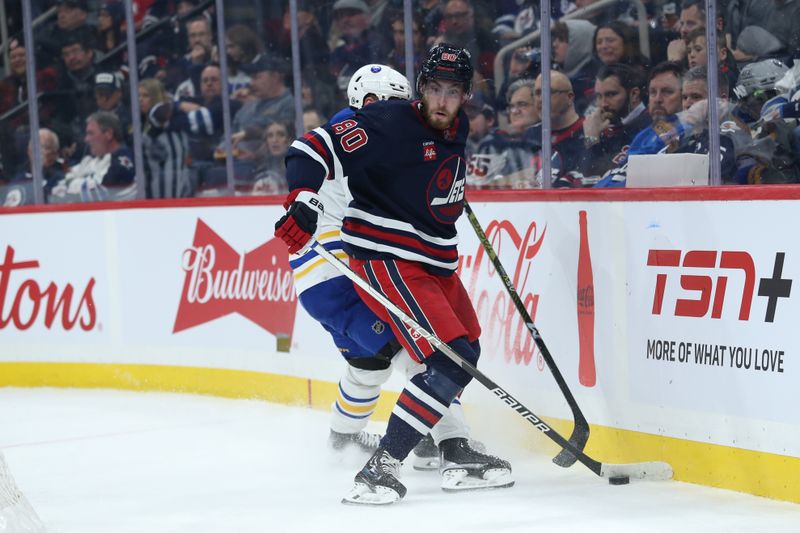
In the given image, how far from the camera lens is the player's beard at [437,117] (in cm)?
365

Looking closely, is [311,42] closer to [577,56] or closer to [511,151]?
[511,151]

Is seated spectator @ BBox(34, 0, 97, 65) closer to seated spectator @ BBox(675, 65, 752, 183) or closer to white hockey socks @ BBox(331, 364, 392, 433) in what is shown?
white hockey socks @ BBox(331, 364, 392, 433)

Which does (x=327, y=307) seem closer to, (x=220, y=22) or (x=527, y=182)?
(x=527, y=182)

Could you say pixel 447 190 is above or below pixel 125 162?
below

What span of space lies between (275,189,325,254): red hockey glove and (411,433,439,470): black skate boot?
0.91 metres

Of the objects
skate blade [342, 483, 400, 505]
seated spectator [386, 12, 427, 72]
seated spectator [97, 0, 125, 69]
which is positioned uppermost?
seated spectator [97, 0, 125, 69]

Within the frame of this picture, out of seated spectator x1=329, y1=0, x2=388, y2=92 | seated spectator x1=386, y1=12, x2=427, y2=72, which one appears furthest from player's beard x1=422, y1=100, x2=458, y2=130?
seated spectator x1=329, y1=0, x2=388, y2=92

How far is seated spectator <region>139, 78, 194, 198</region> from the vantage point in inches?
246

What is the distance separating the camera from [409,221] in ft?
12.2

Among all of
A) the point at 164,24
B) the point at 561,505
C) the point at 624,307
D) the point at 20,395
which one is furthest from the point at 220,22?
the point at 561,505

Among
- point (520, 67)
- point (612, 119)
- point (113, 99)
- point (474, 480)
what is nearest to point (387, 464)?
point (474, 480)

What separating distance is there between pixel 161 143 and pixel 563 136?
249 cm

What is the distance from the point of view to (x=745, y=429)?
3.52 meters

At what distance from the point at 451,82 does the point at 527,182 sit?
46.2 inches
